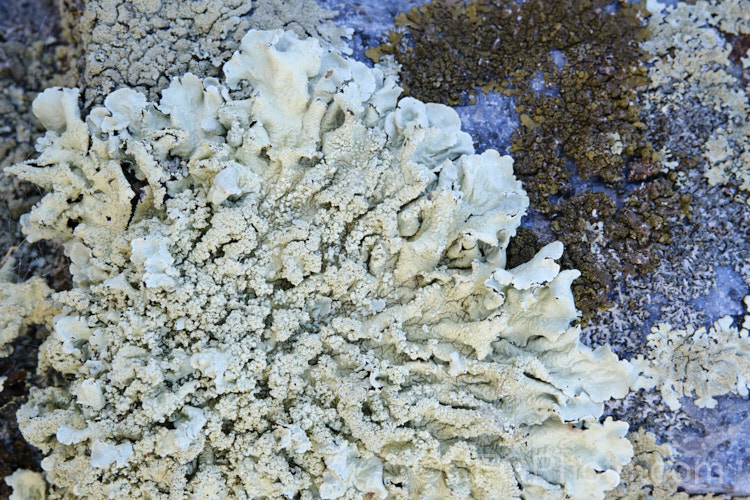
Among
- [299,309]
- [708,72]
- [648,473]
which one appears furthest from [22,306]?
[708,72]

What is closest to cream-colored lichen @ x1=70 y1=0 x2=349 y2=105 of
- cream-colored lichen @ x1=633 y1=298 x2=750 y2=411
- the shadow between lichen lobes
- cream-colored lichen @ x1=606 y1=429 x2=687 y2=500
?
the shadow between lichen lobes

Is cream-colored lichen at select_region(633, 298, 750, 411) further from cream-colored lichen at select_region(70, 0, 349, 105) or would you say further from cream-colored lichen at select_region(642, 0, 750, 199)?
cream-colored lichen at select_region(70, 0, 349, 105)

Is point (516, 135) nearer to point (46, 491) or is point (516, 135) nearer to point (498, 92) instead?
point (498, 92)

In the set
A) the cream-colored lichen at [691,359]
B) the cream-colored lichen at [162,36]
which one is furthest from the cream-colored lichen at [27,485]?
the cream-colored lichen at [691,359]

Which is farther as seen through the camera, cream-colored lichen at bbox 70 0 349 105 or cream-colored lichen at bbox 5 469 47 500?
cream-colored lichen at bbox 70 0 349 105

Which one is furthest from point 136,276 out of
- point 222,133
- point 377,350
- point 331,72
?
point 331,72

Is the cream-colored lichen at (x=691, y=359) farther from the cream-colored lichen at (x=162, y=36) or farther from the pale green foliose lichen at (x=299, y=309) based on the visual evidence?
the cream-colored lichen at (x=162, y=36)

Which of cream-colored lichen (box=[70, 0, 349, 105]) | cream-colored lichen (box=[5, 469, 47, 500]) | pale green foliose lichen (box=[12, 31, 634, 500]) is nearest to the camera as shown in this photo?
pale green foliose lichen (box=[12, 31, 634, 500])
